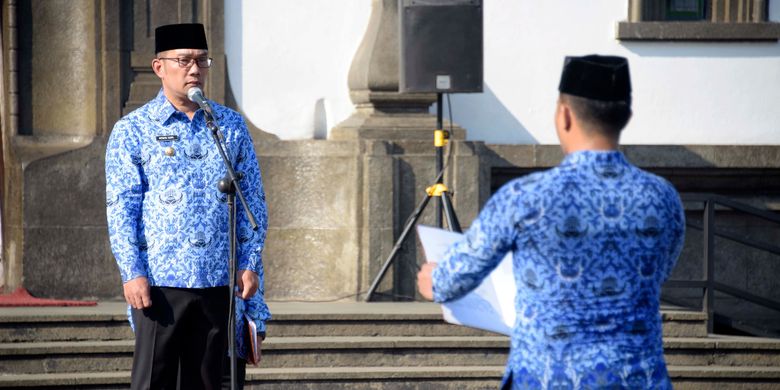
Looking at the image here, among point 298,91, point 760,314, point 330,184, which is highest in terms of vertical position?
point 298,91

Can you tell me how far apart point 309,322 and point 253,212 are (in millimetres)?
3583

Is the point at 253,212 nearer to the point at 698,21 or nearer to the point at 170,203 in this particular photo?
the point at 170,203

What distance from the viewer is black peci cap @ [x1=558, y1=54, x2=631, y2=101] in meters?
3.64

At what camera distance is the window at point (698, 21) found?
35.3 ft

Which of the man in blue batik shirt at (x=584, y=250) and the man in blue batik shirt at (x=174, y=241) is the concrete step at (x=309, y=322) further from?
the man in blue batik shirt at (x=584, y=250)

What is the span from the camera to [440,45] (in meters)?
9.41

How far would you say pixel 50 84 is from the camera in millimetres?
10117

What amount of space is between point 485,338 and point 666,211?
17.3 ft

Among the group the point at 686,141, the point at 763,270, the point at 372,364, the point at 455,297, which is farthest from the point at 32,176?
the point at 455,297

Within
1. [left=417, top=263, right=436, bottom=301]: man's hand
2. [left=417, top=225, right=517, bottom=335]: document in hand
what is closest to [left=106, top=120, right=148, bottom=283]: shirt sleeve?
[left=417, top=225, right=517, bottom=335]: document in hand

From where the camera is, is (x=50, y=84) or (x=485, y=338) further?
(x=50, y=84)

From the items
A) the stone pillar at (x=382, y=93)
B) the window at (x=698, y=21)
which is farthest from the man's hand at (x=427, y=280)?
the window at (x=698, y=21)

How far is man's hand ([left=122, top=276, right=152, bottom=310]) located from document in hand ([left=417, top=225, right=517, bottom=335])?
60.0 inches

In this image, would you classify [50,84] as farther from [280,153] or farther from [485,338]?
[485,338]
